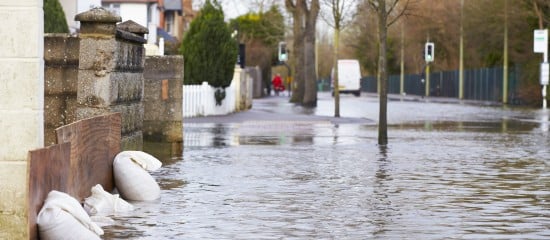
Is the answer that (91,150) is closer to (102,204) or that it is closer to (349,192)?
(102,204)

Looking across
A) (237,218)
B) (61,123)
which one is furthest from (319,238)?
(61,123)

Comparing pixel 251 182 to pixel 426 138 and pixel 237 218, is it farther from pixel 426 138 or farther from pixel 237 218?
pixel 426 138

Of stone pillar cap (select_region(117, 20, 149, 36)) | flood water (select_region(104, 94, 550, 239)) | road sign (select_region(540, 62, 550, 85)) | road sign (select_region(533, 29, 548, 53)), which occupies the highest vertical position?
road sign (select_region(533, 29, 548, 53))

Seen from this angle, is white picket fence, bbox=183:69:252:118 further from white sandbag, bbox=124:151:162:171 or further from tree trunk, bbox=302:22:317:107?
white sandbag, bbox=124:151:162:171

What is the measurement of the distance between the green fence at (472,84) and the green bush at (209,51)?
34916mm

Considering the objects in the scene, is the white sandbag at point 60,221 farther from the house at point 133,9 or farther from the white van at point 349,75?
the white van at point 349,75

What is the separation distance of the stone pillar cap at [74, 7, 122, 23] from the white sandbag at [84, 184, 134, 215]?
394 centimetres

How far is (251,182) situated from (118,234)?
227 inches

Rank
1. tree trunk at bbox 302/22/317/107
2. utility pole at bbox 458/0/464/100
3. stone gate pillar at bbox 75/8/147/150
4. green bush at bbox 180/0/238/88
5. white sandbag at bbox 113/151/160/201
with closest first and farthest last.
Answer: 1. white sandbag at bbox 113/151/160/201
2. stone gate pillar at bbox 75/8/147/150
3. green bush at bbox 180/0/238/88
4. tree trunk at bbox 302/22/317/107
5. utility pole at bbox 458/0/464/100

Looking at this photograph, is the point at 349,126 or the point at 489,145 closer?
the point at 489,145

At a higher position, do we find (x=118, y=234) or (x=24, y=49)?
(x=24, y=49)

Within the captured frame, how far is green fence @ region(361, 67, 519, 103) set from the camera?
7725 centimetres

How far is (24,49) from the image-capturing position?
10500mm

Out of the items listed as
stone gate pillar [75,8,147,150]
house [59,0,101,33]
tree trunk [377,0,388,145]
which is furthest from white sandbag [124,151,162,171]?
house [59,0,101,33]
